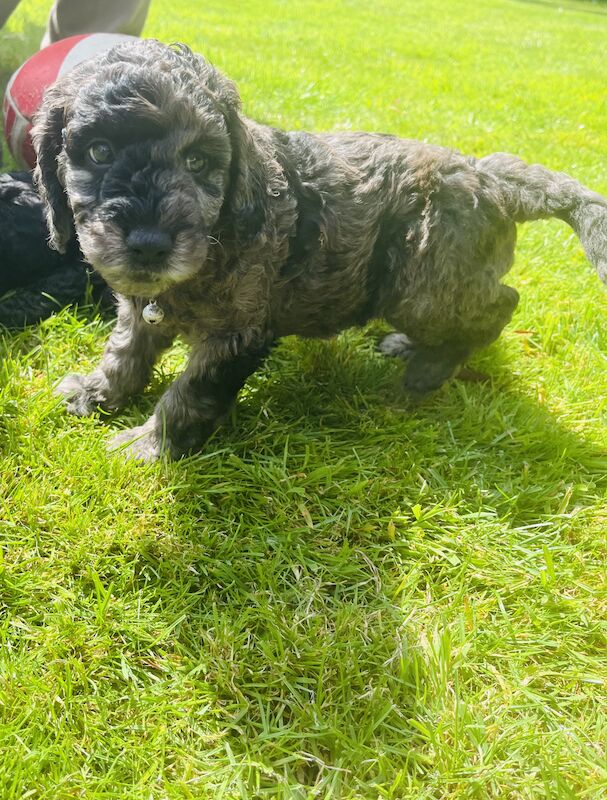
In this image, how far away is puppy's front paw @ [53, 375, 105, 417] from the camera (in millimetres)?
2932

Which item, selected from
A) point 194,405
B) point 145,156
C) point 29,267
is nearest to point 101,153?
point 145,156

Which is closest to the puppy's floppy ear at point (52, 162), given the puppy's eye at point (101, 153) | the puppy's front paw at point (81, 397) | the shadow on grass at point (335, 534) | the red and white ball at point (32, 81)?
the puppy's eye at point (101, 153)

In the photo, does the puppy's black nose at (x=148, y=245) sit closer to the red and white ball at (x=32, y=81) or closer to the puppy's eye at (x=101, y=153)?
the puppy's eye at (x=101, y=153)

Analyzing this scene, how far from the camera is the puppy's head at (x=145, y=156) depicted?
205cm

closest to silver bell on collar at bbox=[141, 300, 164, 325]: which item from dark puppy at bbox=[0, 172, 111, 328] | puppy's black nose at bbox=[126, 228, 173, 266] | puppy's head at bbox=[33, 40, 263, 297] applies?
puppy's head at bbox=[33, 40, 263, 297]

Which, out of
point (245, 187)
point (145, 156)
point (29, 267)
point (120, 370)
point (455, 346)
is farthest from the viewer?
point (29, 267)

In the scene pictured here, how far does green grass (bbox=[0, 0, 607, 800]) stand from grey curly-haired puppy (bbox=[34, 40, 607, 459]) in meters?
0.30

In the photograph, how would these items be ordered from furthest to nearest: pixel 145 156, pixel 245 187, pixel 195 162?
1. pixel 245 187
2. pixel 195 162
3. pixel 145 156

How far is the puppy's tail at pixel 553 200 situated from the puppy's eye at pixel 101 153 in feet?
5.35

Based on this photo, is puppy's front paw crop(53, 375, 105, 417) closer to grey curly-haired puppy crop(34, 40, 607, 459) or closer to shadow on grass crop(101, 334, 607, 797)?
grey curly-haired puppy crop(34, 40, 607, 459)

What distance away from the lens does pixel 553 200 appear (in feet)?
9.31

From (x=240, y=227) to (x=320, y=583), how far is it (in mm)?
1335

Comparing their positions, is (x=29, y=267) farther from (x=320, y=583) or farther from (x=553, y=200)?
(x=553, y=200)

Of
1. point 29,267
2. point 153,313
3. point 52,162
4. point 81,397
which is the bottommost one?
point 81,397
